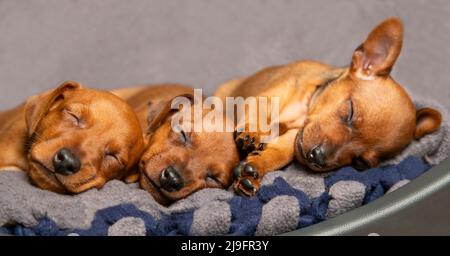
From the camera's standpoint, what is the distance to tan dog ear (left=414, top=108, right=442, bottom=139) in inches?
164

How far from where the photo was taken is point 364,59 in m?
4.32

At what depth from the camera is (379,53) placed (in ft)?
14.1

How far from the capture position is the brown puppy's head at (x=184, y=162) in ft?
12.3

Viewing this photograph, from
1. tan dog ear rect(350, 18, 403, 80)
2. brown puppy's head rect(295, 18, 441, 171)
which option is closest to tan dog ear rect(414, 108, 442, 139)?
brown puppy's head rect(295, 18, 441, 171)

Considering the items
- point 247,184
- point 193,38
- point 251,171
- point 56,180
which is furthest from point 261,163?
point 193,38

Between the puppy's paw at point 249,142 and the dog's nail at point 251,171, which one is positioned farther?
the puppy's paw at point 249,142

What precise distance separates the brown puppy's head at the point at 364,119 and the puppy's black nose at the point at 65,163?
1235mm

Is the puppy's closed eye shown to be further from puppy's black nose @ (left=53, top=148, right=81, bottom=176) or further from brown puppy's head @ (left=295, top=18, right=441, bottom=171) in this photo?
puppy's black nose @ (left=53, top=148, right=81, bottom=176)

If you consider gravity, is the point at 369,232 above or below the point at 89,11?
below

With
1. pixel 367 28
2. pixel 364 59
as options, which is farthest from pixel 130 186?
pixel 367 28

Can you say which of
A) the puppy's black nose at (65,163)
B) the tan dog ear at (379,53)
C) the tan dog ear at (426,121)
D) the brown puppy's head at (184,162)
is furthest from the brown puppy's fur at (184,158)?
the tan dog ear at (426,121)

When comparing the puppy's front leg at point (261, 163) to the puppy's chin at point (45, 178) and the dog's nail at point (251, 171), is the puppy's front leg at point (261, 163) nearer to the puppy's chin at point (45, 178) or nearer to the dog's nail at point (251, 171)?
the dog's nail at point (251, 171)

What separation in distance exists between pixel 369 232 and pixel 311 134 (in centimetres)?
88

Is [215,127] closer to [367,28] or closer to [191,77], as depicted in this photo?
[191,77]
